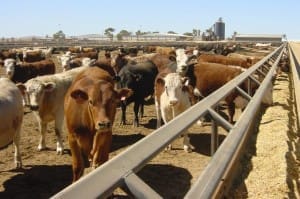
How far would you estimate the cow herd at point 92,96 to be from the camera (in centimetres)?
536

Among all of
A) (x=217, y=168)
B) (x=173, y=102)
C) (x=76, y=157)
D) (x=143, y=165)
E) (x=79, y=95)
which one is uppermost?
(x=143, y=165)

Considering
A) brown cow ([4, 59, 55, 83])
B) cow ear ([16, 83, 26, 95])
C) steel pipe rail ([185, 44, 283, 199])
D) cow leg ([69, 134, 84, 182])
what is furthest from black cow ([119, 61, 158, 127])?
steel pipe rail ([185, 44, 283, 199])

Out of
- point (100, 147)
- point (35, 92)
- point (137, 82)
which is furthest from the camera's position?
point (137, 82)

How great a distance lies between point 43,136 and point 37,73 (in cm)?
923

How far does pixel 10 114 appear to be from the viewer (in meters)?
7.19

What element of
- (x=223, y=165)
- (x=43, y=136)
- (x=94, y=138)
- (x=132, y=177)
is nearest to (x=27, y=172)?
(x=43, y=136)

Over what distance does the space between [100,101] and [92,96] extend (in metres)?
0.14

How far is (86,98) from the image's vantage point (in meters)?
5.31

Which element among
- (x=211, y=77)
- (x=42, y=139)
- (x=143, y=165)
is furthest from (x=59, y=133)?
(x=143, y=165)

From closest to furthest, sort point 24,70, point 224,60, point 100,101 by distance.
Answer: point 100,101, point 224,60, point 24,70

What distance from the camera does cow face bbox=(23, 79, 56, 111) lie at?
8859 mm

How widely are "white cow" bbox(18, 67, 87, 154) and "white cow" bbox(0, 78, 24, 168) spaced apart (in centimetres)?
76

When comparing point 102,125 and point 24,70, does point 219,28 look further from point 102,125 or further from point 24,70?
point 102,125

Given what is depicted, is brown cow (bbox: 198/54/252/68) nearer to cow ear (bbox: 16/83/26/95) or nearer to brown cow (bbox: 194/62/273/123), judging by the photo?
brown cow (bbox: 194/62/273/123)
